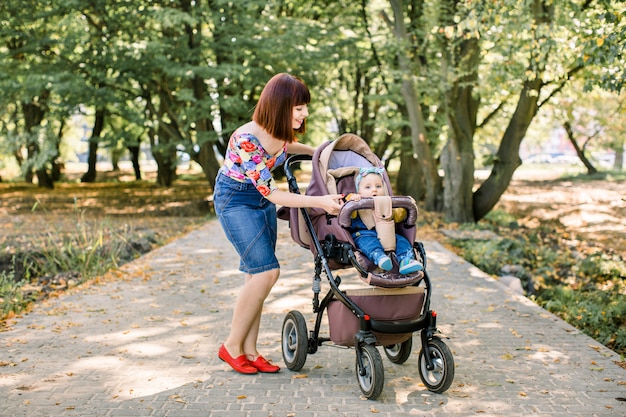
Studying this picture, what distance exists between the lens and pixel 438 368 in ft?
16.6

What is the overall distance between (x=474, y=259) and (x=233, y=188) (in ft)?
23.7

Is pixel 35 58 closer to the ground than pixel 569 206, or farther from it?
farther from it

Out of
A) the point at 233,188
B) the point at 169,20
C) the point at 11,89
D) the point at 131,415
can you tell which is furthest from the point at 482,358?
the point at 11,89

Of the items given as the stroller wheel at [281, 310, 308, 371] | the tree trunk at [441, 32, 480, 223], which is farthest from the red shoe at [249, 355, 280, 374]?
the tree trunk at [441, 32, 480, 223]

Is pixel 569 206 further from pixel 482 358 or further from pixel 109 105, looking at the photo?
pixel 482 358

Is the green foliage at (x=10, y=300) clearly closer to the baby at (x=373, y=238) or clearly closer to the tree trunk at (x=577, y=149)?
the baby at (x=373, y=238)

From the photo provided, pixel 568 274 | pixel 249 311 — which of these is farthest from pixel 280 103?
pixel 568 274

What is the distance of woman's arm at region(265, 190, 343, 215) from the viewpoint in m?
4.91

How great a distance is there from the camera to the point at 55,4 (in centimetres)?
1848

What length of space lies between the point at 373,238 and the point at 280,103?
1099 mm

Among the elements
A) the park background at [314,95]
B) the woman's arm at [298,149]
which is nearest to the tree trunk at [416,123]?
the park background at [314,95]

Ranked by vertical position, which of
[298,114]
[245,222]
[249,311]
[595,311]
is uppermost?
[298,114]

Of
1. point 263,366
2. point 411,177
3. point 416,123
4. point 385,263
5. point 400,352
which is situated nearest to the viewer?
point 385,263

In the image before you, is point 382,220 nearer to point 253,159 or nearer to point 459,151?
point 253,159
